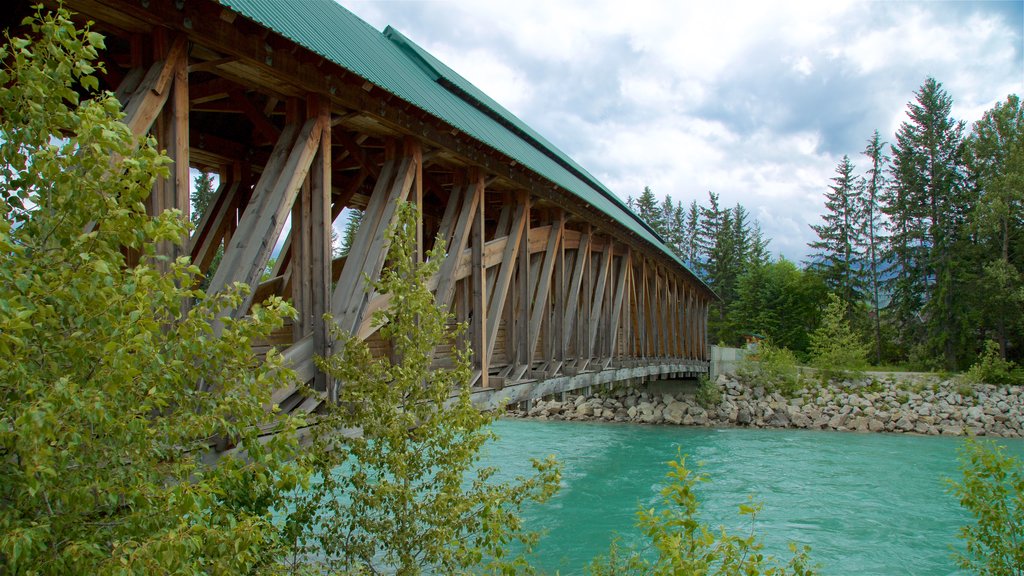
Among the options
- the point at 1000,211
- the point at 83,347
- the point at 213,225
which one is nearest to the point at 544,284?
the point at 213,225

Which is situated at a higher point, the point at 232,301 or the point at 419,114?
the point at 419,114

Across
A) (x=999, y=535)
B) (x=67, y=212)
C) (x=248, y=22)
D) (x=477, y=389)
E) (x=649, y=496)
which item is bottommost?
(x=649, y=496)

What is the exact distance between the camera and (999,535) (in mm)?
5980

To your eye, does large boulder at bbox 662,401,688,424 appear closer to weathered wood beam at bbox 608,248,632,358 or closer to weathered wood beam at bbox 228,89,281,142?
weathered wood beam at bbox 608,248,632,358

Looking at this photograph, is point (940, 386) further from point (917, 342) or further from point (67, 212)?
point (67, 212)

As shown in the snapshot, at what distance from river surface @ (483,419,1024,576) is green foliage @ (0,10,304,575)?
385 cm

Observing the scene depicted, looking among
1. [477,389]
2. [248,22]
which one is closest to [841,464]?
[477,389]

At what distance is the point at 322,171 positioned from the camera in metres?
6.45

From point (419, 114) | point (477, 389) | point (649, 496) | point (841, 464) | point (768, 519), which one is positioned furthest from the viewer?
point (841, 464)

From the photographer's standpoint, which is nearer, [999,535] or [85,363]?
[85,363]

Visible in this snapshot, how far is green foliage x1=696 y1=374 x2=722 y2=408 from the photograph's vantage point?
29.4 metres

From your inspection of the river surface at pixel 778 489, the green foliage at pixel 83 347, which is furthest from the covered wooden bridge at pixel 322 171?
the river surface at pixel 778 489

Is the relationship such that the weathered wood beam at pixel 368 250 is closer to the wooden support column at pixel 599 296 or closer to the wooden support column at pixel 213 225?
the wooden support column at pixel 213 225

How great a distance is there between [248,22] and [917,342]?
147ft
